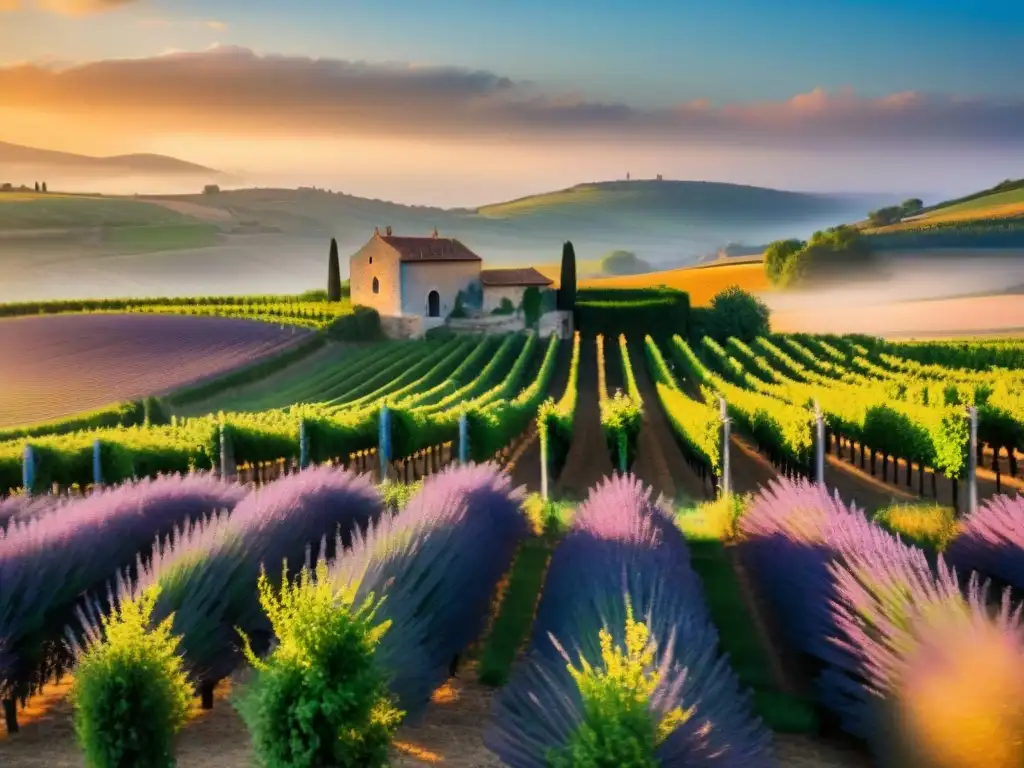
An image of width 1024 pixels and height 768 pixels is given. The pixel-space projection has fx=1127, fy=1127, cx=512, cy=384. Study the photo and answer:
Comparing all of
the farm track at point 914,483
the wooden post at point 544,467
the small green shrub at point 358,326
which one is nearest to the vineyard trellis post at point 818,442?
the farm track at point 914,483

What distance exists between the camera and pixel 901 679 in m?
5.77

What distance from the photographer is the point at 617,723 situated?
183 inches

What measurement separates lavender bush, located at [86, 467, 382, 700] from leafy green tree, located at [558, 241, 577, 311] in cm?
4266

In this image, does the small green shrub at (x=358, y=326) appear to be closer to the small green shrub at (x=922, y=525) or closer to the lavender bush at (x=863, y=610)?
the small green shrub at (x=922, y=525)

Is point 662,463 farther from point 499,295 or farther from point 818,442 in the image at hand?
point 499,295

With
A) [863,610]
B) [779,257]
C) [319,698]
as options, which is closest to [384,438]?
[863,610]

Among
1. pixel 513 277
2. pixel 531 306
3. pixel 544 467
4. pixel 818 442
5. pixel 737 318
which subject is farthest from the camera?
pixel 737 318

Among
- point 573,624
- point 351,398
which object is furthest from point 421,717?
point 351,398

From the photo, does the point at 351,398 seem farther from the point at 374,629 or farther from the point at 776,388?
the point at 374,629

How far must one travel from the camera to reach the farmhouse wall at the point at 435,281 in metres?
47.6

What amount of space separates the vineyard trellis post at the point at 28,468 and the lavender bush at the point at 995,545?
12.5 meters

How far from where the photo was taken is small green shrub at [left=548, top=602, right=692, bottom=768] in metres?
4.61

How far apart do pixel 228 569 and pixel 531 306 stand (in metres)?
43.0

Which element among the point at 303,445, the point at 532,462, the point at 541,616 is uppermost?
the point at 541,616
